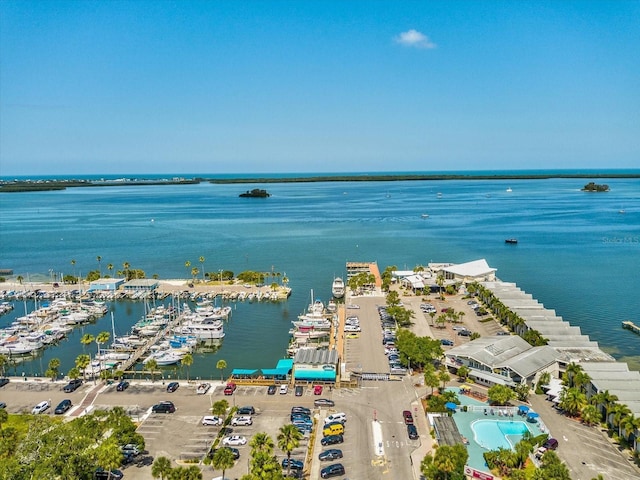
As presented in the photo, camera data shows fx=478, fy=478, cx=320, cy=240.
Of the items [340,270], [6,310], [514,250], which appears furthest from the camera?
[514,250]

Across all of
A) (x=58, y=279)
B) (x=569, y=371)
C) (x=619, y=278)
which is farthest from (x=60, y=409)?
(x=619, y=278)

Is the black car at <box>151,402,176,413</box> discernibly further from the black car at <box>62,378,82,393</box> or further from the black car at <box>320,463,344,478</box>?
the black car at <box>320,463,344,478</box>

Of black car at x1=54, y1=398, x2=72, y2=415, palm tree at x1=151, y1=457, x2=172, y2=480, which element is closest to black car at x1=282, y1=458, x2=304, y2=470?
palm tree at x1=151, y1=457, x2=172, y2=480

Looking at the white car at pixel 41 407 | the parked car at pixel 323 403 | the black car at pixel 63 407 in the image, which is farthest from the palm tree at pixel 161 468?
the white car at pixel 41 407

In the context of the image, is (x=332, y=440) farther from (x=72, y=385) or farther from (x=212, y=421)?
(x=72, y=385)

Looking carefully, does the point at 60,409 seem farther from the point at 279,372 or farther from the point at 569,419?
the point at 569,419

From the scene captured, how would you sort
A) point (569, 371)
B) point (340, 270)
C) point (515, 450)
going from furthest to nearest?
point (340, 270) < point (569, 371) < point (515, 450)

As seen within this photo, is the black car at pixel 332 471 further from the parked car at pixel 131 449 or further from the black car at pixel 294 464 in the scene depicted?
the parked car at pixel 131 449
